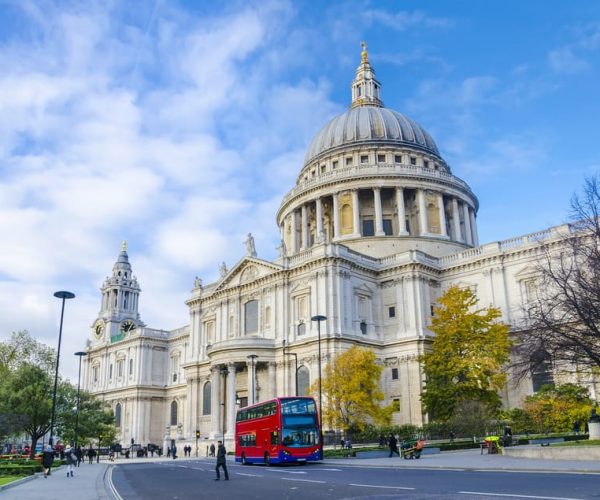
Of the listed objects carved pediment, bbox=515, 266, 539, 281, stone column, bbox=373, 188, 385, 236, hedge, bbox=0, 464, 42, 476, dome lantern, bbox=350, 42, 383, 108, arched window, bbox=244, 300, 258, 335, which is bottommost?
hedge, bbox=0, 464, 42, 476

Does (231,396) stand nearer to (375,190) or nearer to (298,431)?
(298,431)

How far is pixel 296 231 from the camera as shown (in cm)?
8088

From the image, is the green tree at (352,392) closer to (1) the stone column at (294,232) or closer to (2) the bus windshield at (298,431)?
(2) the bus windshield at (298,431)

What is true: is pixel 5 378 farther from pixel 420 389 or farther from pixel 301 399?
pixel 420 389

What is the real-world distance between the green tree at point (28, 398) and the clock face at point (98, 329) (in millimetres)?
46265

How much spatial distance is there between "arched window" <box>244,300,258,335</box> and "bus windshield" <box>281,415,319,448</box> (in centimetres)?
2982

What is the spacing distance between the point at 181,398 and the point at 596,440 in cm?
6371

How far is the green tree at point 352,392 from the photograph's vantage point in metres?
48.4

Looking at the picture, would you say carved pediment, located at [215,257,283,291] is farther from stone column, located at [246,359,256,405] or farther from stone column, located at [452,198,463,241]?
stone column, located at [452,198,463,241]

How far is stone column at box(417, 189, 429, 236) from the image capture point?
71.6 meters

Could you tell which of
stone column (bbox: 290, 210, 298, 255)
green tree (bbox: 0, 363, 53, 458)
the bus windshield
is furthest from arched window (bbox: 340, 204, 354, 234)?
the bus windshield

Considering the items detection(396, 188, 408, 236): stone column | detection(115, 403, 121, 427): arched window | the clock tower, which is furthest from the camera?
the clock tower

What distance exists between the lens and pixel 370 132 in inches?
3228

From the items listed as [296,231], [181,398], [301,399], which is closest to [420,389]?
[301,399]
